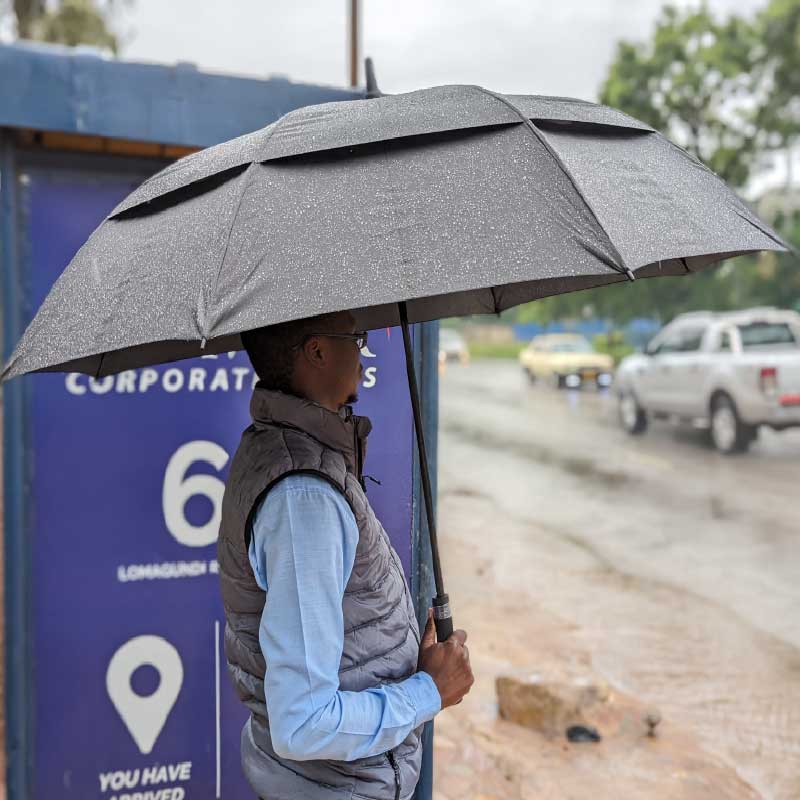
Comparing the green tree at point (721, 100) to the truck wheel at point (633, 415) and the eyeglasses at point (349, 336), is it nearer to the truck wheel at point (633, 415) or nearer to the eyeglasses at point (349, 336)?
the truck wheel at point (633, 415)

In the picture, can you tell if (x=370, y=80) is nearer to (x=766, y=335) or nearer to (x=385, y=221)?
(x=385, y=221)

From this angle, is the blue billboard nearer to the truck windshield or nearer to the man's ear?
the man's ear

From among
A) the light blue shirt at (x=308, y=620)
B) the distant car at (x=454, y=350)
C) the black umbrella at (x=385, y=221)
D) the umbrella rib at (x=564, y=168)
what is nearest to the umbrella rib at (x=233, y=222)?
the black umbrella at (x=385, y=221)

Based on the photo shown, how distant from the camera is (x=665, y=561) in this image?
24.3 ft

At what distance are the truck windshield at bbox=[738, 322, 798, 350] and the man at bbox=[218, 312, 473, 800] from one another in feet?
38.8

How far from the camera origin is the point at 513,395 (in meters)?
23.6

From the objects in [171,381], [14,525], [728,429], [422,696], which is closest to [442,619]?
[422,696]

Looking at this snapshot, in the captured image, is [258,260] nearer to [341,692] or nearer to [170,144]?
[341,692]

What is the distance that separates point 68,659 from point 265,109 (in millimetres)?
1823

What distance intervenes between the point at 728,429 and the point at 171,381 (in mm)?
11035

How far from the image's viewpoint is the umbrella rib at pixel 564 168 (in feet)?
4.53

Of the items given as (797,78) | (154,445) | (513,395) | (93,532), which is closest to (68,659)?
(93,532)

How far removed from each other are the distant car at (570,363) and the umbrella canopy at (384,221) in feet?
75.6

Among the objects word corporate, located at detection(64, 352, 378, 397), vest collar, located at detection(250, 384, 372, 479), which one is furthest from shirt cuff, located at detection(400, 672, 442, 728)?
word corporate, located at detection(64, 352, 378, 397)
